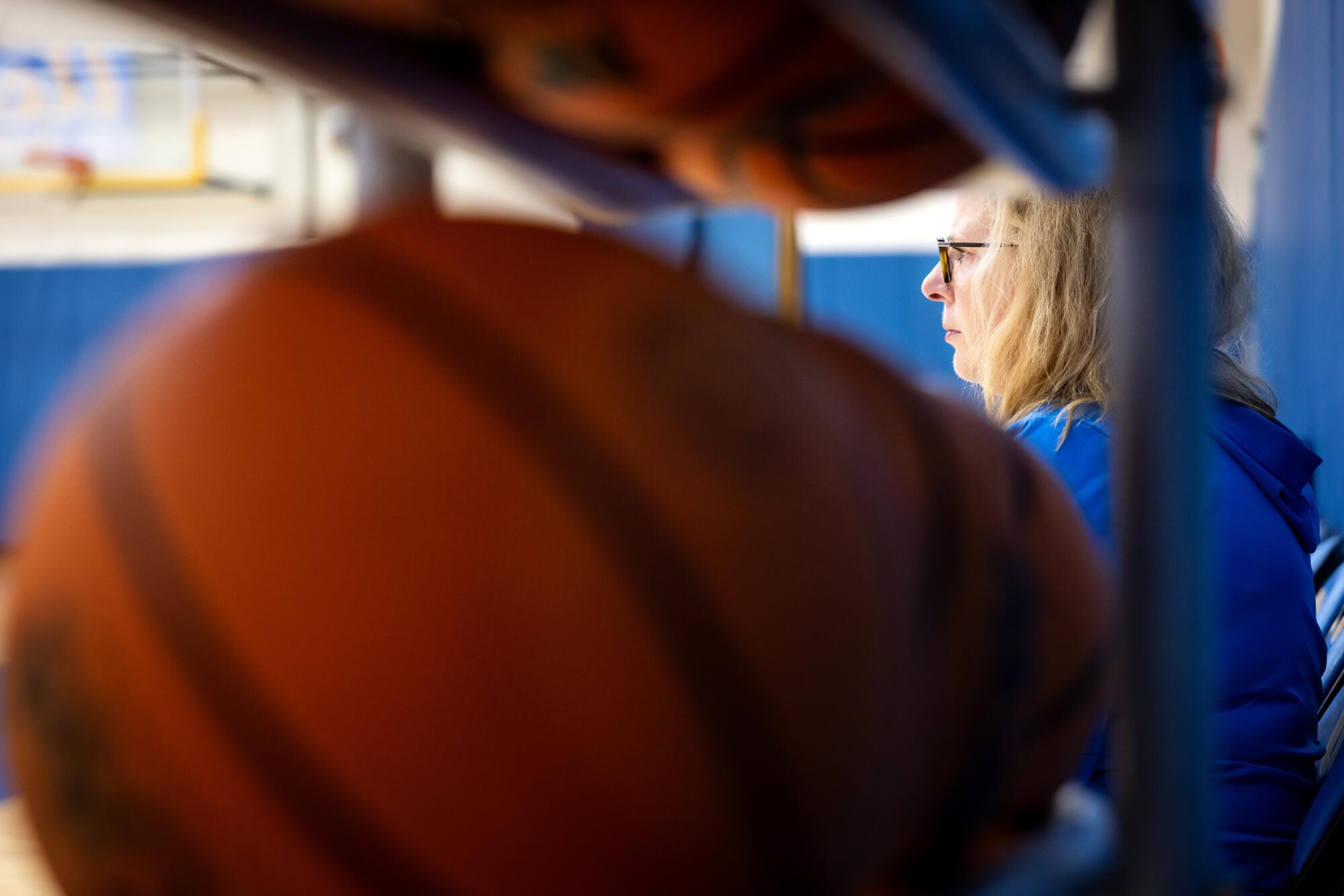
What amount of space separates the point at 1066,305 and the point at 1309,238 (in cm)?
216

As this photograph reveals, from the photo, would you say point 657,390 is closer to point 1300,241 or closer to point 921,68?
point 921,68

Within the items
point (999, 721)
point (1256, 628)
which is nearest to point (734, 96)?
point (999, 721)

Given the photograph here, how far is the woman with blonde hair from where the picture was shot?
1.15 m

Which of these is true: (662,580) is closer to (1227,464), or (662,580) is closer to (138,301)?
(1227,464)

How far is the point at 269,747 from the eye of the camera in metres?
0.32

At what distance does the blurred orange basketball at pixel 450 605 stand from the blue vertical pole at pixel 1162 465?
0.13m

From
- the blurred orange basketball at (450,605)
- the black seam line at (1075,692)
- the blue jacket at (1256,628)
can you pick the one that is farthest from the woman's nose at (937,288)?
the blurred orange basketball at (450,605)

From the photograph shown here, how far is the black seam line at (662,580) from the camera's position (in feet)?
1.06

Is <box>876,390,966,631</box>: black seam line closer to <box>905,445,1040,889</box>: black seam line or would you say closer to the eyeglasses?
<box>905,445,1040,889</box>: black seam line

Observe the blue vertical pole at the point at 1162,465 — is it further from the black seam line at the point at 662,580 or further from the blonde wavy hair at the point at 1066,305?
the blonde wavy hair at the point at 1066,305

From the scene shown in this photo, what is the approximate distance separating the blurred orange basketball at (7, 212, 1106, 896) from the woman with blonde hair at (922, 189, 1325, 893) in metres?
0.76

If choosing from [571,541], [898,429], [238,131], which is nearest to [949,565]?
[898,429]

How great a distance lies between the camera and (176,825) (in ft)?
1.05

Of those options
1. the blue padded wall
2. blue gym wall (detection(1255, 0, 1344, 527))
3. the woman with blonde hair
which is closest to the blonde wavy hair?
the woman with blonde hair
